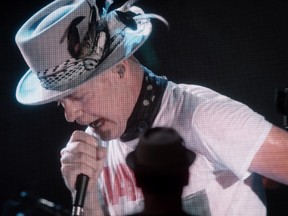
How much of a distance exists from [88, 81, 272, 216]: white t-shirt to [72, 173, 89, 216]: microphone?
0.26 m

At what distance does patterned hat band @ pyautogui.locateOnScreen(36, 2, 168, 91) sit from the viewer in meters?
1.23

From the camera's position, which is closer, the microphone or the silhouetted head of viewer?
the silhouetted head of viewer

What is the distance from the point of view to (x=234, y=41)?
4.44 feet

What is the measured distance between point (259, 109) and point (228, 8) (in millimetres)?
288

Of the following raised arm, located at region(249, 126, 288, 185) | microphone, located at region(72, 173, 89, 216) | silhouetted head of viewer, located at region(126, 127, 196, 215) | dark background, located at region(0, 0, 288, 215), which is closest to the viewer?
silhouetted head of viewer, located at region(126, 127, 196, 215)

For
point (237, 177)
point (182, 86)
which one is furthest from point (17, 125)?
point (237, 177)

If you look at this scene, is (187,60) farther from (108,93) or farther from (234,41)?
(108,93)

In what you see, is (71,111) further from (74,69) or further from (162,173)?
(162,173)

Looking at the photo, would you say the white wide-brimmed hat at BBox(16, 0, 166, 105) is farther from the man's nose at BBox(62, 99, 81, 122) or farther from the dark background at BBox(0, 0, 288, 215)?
the dark background at BBox(0, 0, 288, 215)

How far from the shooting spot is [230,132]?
3.77 ft

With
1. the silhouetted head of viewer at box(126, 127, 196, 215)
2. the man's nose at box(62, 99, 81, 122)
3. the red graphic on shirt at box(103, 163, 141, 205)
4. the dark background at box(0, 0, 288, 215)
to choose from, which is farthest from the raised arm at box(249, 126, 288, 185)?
the silhouetted head of viewer at box(126, 127, 196, 215)

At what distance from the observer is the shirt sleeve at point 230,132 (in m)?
1.13

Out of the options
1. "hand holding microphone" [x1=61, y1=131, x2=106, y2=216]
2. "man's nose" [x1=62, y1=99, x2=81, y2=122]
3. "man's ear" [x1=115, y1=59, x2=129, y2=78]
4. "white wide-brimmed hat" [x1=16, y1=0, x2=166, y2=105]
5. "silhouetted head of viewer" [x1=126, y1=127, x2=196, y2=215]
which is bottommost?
"hand holding microphone" [x1=61, y1=131, x2=106, y2=216]

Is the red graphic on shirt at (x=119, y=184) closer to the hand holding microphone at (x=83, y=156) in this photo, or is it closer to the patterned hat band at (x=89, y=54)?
Answer: the hand holding microphone at (x=83, y=156)
